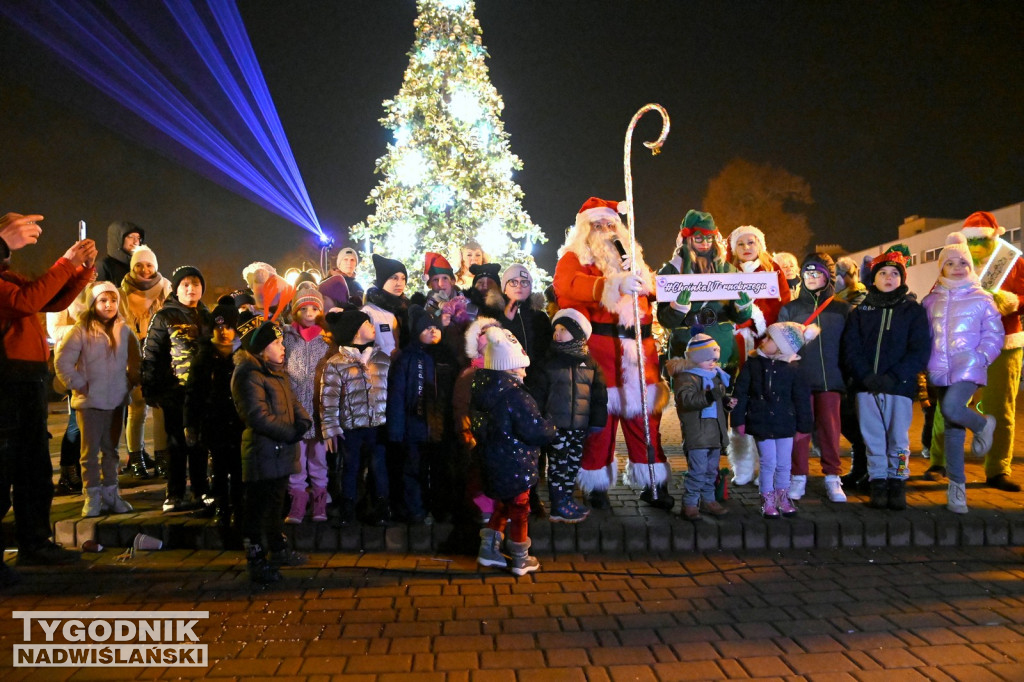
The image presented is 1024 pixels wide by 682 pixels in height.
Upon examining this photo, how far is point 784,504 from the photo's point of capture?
5.49 metres

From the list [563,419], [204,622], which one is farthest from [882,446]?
[204,622]

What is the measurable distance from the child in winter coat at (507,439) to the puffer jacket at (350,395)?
40.5 inches

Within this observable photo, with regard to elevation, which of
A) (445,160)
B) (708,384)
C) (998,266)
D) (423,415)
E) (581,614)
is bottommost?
(581,614)

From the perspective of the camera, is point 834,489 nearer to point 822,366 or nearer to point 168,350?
point 822,366

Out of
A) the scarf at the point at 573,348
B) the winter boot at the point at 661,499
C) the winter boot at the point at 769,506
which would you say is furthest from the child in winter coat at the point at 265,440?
the winter boot at the point at 769,506

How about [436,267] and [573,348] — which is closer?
[573,348]

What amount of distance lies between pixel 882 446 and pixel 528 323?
3213 millimetres

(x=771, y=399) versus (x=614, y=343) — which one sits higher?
(x=614, y=343)

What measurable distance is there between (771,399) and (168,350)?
5.21 metres

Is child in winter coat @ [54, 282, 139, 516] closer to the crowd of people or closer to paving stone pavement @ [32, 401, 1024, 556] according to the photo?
the crowd of people

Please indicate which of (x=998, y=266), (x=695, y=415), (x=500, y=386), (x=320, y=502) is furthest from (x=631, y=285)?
(x=998, y=266)

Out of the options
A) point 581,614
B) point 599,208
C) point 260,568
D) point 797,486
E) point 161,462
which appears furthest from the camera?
point 161,462

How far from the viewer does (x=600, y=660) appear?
11.2 ft

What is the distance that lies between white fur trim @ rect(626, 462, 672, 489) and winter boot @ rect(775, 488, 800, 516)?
90 centimetres
